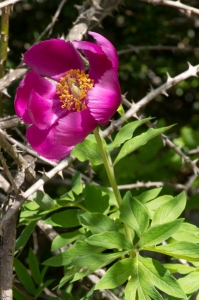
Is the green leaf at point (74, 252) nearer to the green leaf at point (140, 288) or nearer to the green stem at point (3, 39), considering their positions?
the green leaf at point (140, 288)

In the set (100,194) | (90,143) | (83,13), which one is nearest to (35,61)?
(90,143)

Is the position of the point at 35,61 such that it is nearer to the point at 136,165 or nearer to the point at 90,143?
the point at 90,143

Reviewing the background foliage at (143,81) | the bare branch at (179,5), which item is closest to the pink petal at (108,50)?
the bare branch at (179,5)

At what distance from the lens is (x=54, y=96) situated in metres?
1.39

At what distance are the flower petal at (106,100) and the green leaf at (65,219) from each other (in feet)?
1.05

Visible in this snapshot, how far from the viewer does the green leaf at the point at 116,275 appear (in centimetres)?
117

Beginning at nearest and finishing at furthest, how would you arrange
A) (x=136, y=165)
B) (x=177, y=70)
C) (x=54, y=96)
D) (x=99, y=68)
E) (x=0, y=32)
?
(x=99, y=68), (x=54, y=96), (x=0, y=32), (x=136, y=165), (x=177, y=70)

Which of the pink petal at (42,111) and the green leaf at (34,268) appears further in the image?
the green leaf at (34,268)

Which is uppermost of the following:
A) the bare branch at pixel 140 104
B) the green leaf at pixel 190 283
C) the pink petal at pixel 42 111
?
the pink petal at pixel 42 111

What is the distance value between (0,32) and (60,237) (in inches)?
31.5

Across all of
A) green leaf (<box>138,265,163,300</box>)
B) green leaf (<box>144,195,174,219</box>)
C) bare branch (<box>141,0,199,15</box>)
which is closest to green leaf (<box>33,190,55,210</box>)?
green leaf (<box>144,195,174,219</box>)

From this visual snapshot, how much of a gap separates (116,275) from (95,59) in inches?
20.0

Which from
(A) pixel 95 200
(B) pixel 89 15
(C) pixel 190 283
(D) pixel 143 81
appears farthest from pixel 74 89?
(D) pixel 143 81

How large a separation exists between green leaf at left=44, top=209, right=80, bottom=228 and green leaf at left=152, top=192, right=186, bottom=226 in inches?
→ 9.6
